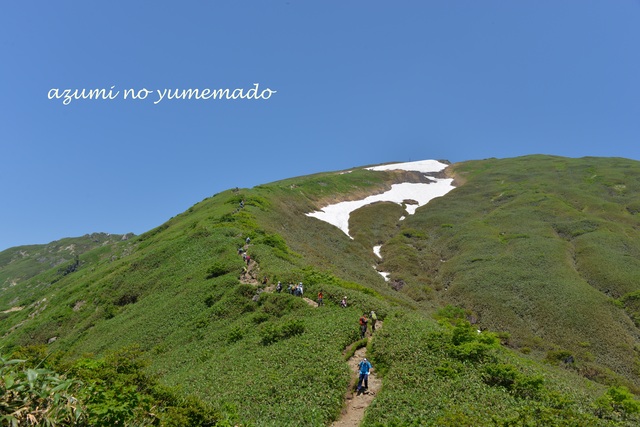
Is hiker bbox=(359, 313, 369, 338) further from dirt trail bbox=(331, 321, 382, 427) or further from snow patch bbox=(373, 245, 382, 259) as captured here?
snow patch bbox=(373, 245, 382, 259)

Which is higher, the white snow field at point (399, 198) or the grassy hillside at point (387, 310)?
the white snow field at point (399, 198)

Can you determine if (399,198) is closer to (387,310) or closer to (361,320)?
(387,310)

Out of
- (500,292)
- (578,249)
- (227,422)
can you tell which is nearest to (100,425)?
(227,422)

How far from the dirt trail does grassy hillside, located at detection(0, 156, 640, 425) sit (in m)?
0.38

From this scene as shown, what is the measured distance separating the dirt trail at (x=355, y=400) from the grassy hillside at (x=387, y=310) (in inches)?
14.8

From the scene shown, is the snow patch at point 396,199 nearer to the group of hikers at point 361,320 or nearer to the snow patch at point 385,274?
the snow patch at point 385,274

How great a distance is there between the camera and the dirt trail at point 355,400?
1603cm

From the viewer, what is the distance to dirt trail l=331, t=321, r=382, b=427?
16.0m

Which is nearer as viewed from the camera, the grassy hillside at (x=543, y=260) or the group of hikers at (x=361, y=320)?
the group of hikers at (x=361, y=320)

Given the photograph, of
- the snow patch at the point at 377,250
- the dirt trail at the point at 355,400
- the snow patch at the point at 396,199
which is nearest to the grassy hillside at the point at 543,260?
the snow patch at the point at 377,250

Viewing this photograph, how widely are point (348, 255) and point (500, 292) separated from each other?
74.0ft

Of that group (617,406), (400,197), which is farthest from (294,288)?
(400,197)

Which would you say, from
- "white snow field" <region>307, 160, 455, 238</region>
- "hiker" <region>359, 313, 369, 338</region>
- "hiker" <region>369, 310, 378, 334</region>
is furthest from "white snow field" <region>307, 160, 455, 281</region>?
"hiker" <region>359, 313, 369, 338</region>

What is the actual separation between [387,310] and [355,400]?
9.82 metres
